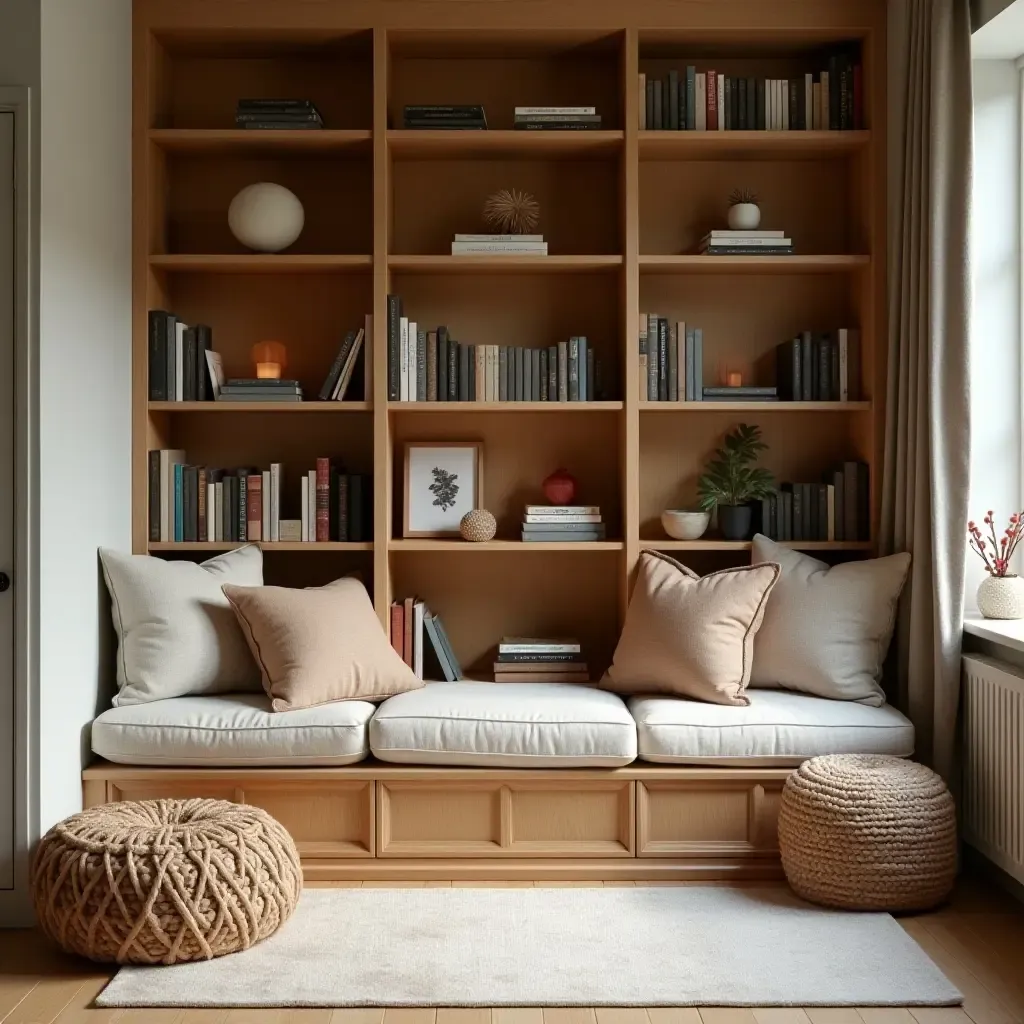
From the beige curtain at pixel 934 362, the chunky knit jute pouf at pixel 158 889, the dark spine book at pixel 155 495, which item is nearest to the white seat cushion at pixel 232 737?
the chunky knit jute pouf at pixel 158 889

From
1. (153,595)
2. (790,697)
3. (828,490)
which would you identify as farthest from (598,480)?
(153,595)

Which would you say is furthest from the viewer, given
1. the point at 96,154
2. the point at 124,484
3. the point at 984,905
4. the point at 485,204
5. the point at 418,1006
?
the point at 485,204

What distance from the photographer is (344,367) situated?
3936 mm

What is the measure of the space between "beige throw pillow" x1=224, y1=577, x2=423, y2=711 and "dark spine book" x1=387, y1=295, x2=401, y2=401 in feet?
2.35

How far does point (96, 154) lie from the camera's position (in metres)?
3.51

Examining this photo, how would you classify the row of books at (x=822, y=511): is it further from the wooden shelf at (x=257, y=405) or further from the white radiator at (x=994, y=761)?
the wooden shelf at (x=257, y=405)

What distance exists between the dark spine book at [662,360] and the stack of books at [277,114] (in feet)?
4.40

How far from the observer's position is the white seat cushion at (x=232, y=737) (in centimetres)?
337

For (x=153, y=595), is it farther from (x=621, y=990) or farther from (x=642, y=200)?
(x=642, y=200)

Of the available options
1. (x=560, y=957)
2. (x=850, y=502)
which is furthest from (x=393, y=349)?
(x=560, y=957)

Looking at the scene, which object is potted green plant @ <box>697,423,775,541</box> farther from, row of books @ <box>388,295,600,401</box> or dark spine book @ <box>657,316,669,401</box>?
row of books @ <box>388,295,600,401</box>

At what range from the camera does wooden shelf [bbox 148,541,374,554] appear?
3896 mm

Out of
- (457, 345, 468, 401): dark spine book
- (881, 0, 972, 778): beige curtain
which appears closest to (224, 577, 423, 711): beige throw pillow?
(457, 345, 468, 401): dark spine book

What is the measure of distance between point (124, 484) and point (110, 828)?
130 cm
